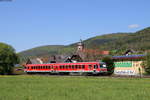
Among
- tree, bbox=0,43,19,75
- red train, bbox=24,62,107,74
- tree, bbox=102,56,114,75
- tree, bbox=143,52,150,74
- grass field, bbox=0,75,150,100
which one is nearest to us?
grass field, bbox=0,75,150,100

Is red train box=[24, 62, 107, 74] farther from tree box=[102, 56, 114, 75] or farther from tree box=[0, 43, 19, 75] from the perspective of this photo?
tree box=[0, 43, 19, 75]

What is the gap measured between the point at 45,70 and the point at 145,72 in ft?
72.4

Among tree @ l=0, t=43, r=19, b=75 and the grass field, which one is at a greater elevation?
tree @ l=0, t=43, r=19, b=75

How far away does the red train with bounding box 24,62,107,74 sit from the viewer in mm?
50031

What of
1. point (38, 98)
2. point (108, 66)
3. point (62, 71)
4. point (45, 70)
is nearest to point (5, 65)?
point (45, 70)

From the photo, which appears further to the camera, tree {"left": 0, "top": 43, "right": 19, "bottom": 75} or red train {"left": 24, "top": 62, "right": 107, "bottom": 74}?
tree {"left": 0, "top": 43, "right": 19, "bottom": 75}

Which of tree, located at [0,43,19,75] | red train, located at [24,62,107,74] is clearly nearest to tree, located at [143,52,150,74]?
red train, located at [24,62,107,74]

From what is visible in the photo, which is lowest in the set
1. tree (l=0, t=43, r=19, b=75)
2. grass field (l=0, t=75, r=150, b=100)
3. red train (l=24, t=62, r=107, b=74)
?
grass field (l=0, t=75, r=150, b=100)

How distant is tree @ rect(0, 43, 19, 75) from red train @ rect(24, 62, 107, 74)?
8.81 meters

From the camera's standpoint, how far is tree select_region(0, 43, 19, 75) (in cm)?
7257

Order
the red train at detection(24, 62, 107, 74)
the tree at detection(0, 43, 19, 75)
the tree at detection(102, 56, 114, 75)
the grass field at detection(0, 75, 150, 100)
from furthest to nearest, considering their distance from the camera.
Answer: the tree at detection(0, 43, 19, 75)
the tree at detection(102, 56, 114, 75)
the red train at detection(24, 62, 107, 74)
the grass field at detection(0, 75, 150, 100)

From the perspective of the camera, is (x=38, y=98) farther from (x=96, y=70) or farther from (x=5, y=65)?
(x=5, y=65)

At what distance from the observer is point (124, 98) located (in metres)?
16.2

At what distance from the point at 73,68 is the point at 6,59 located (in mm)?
24530
